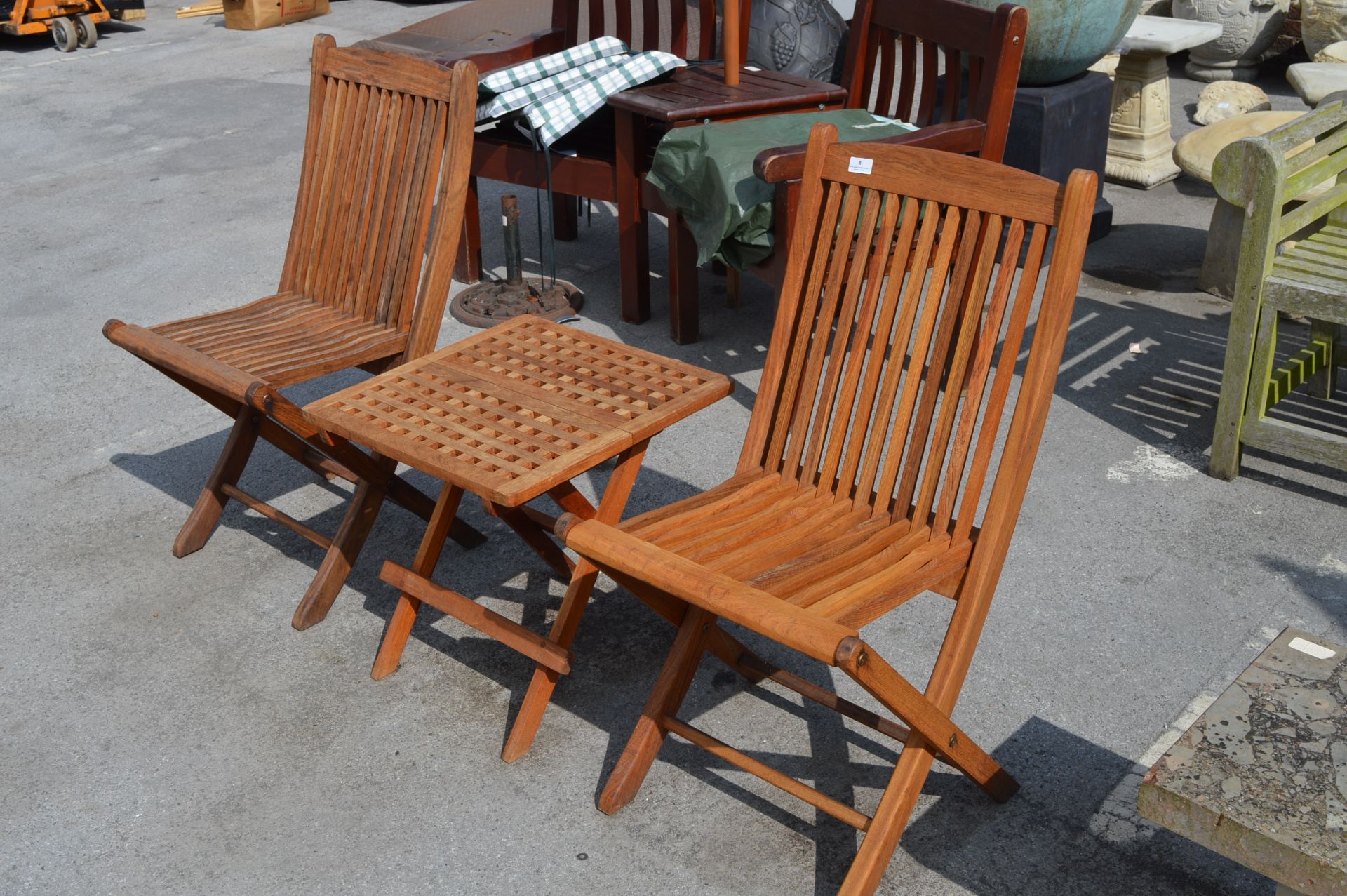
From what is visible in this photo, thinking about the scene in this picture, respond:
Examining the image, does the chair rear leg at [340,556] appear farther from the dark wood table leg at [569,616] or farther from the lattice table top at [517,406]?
the dark wood table leg at [569,616]

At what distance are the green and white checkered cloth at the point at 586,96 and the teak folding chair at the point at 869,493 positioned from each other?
2040mm

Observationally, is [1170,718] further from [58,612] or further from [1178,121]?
[1178,121]

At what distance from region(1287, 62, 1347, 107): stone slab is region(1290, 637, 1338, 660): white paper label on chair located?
4.54 m

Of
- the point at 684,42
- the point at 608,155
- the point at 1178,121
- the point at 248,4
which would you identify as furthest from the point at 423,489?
the point at 248,4

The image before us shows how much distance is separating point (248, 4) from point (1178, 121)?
7557mm

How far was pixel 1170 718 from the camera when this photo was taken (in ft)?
9.40

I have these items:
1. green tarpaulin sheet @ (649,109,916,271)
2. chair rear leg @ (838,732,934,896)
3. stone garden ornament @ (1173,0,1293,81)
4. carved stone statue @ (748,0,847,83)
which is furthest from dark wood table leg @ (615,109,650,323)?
stone garden ornament @ (1173,0,1293,81)

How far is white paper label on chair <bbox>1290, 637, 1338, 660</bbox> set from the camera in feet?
6.91

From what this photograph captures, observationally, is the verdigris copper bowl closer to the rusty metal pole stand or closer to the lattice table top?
the rusty metal pole stand

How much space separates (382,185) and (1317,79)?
15.4 ft

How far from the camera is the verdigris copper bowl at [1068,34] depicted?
530 cm

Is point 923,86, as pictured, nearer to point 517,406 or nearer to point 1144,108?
point 517,406

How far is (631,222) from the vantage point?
4.87 meters

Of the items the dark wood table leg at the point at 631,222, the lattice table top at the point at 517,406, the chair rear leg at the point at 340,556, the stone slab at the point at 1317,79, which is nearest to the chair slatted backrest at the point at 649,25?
the dark wood table leg at the point at 631,222
